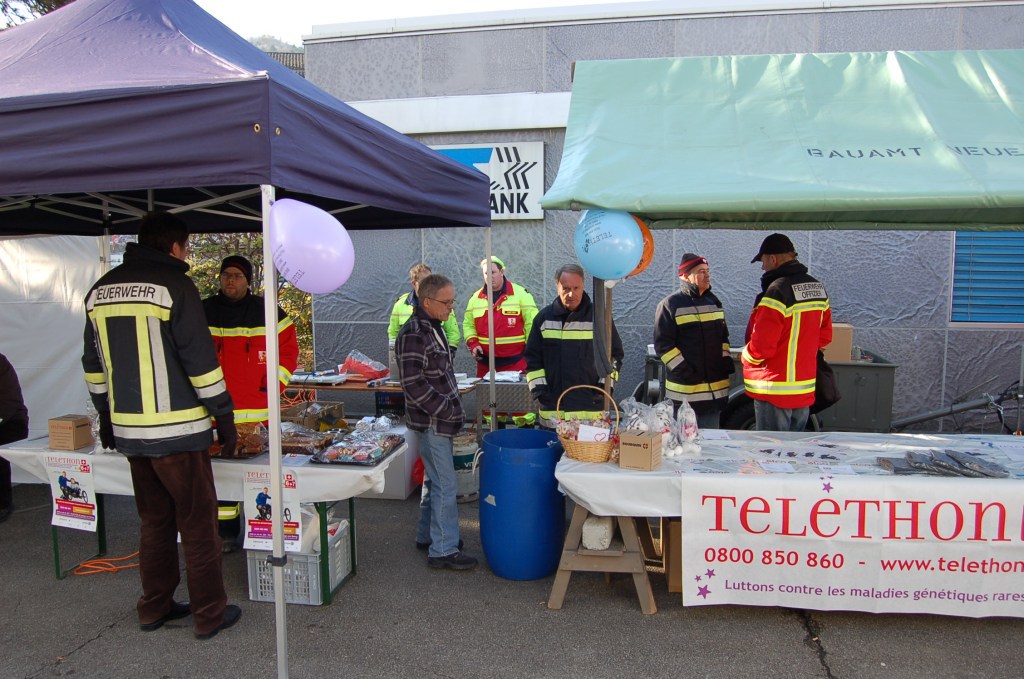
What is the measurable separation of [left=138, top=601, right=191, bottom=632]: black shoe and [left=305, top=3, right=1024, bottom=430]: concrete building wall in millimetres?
4213

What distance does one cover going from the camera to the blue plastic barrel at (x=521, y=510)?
3.66 meters

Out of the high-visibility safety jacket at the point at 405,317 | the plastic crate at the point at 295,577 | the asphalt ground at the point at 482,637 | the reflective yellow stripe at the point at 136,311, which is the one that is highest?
the reflective yellow stripe at the point at 136,311

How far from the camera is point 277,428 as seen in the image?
109 inches

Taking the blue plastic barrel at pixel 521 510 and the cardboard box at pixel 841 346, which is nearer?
the blue plastic barrel at pixel 521 510

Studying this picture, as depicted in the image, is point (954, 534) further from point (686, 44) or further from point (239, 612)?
point (686, 44)

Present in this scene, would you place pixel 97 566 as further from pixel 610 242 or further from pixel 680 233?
pixel 680 233

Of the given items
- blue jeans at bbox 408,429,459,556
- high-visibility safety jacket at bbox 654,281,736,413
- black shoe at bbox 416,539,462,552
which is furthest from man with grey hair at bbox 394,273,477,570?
high-visibility safety jacket at bbox 654,281,736,413

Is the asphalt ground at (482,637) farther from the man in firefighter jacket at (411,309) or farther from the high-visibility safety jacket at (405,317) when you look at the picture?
the high-visibility safety jacket at (405,317)

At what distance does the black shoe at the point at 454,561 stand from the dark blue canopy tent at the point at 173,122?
1.30 m

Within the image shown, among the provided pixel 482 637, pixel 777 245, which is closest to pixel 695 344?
pixel 777 245

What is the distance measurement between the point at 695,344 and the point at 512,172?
3.22 m

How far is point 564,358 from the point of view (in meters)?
4.22

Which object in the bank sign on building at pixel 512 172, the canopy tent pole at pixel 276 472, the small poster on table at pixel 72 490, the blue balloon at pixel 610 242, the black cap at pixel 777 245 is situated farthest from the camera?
the bank sign on building at pixel 512 172

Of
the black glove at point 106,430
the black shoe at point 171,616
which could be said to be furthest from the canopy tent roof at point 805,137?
the black shoe at point 171,616
